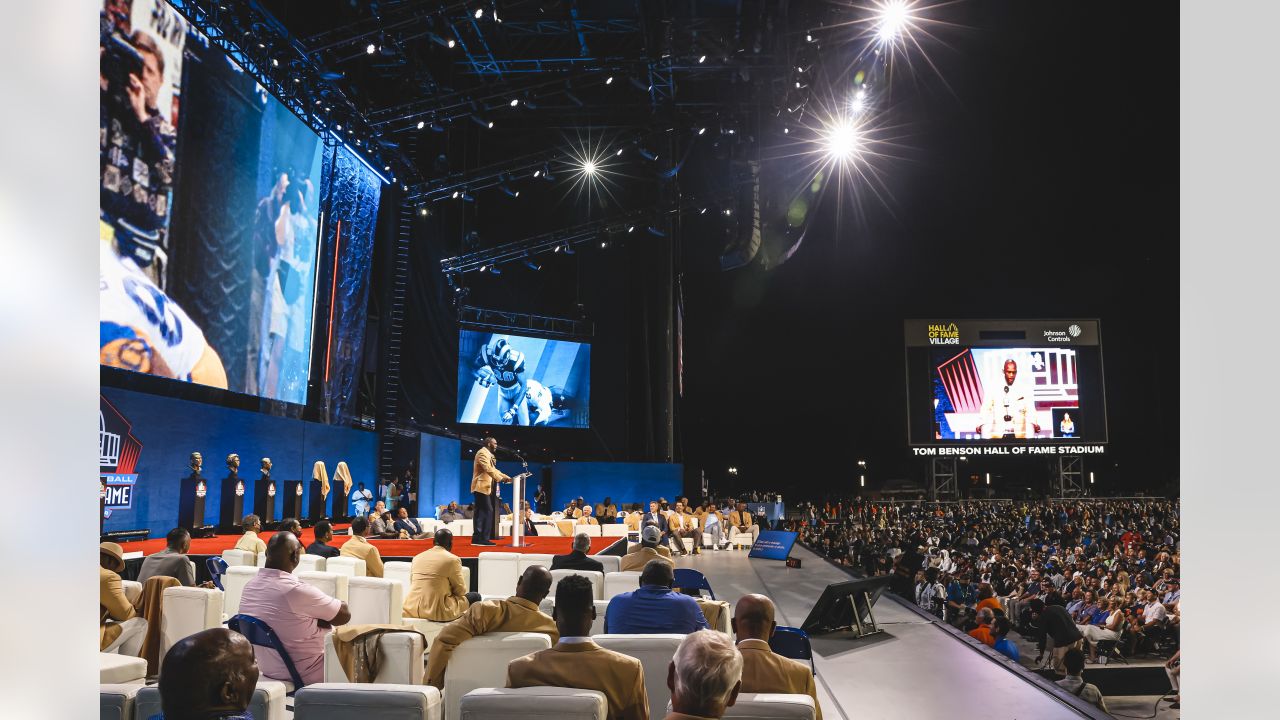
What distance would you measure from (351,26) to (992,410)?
73.8 feet

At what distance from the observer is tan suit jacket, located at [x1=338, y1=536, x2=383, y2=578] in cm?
612

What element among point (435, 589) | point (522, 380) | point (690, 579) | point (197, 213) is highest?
point (197, 213)

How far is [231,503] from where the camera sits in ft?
39.8

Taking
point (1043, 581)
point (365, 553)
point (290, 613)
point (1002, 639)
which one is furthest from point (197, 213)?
point (1043, 581)

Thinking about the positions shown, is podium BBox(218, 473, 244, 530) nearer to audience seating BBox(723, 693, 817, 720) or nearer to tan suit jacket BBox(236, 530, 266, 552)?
tan suit jacket BBox(236, 530, 266, 552)

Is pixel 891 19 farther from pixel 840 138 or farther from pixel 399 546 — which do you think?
pixel 399 546

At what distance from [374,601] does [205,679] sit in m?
2.74

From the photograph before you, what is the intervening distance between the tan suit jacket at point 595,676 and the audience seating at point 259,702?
0.65 meters

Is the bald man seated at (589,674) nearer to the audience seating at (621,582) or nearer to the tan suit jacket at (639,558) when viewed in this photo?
the audience seating at (621,582)

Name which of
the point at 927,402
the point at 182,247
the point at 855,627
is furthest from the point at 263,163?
the point at 927,402

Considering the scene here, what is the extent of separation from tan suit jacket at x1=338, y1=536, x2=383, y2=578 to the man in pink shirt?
2.36 metres

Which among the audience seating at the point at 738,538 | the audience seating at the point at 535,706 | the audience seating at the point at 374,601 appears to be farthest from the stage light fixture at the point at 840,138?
the audience seating at the point at 535,706

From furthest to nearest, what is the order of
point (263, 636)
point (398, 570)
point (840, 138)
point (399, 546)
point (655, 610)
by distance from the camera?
point (840, 138) < point (399, 546) < point (398, 570) < point (655, 610) < point (263, 636)
